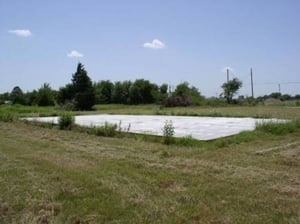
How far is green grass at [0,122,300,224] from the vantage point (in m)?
3.46

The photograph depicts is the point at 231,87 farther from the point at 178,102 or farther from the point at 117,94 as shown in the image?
the point at 117,94

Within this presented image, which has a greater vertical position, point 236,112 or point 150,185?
point 236,112

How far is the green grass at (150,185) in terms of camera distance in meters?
3.46

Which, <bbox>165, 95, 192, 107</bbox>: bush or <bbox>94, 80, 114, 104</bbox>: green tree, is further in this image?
<bbox>94, 80, 114, 104</bbox>: green tree

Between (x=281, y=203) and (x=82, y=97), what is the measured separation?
37.8 meters

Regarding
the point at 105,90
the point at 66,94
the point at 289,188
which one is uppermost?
the point at 105,90

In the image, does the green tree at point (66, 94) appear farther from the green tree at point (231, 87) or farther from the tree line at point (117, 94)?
the green tree at point (231, 87)

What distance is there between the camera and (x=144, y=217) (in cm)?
339

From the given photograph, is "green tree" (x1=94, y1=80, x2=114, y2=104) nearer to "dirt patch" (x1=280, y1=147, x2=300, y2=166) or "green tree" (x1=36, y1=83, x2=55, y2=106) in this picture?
"green tree" (x1=36, y1=83, x2=55, y2=106)

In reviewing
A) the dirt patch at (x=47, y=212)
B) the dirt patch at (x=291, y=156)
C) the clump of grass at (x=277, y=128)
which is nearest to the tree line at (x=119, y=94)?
the clump of grass at (x=277, y=128)

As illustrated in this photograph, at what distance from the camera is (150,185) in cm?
451

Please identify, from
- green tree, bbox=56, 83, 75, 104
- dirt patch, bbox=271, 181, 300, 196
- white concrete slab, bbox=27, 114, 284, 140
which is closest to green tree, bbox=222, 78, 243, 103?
green tree, bbox=56, 83, 75, 104

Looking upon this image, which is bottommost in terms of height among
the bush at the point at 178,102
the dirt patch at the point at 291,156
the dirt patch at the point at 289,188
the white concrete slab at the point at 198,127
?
the dirt patch at the point at 289,188

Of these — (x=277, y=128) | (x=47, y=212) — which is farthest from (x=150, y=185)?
(x=277, y=128)
